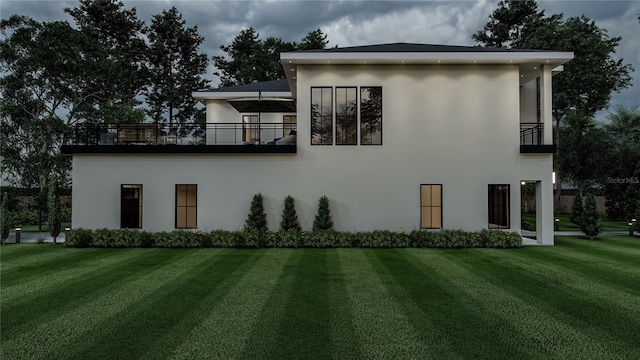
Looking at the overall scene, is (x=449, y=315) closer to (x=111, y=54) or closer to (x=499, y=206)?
(x=499, y=206)

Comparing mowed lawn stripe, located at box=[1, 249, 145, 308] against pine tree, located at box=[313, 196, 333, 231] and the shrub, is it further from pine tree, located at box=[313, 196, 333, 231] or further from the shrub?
pine tree, located at box=[313, 196, 333, 231]

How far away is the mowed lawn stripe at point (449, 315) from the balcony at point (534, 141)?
7.34 m

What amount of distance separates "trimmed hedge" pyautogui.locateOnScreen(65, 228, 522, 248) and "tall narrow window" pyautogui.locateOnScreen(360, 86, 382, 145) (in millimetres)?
3619

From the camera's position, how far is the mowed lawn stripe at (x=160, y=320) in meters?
4.63

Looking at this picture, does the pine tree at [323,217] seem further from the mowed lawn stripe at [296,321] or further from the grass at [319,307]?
the mowed lawn stripe at [296,321]

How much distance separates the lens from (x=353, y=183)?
13641mm

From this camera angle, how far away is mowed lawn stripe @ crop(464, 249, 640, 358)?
487 cm

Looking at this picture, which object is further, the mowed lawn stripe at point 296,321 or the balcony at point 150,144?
the balcony at point 150,144

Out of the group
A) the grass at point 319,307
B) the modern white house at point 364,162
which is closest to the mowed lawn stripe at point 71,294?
the grass at point 319,307

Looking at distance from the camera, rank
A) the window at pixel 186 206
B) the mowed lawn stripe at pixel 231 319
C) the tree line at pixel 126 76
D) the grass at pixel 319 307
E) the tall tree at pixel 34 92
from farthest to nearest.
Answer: the tree line at pixel 126 76 < the tall tree at pixel 34 92 < the window at pixel 186 206 < the grass at pixel 319 307 < the mowed lawn stripe at pixel 231 319

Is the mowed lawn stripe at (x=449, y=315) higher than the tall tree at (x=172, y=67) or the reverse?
the reverse

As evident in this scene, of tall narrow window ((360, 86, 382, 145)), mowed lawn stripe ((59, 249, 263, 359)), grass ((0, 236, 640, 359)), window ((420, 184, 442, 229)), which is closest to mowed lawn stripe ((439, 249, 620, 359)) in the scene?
grass ((0, 236, 640, 359))

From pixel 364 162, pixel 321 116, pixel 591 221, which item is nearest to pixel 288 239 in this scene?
pixel 364 162

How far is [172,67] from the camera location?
34.7 meters
